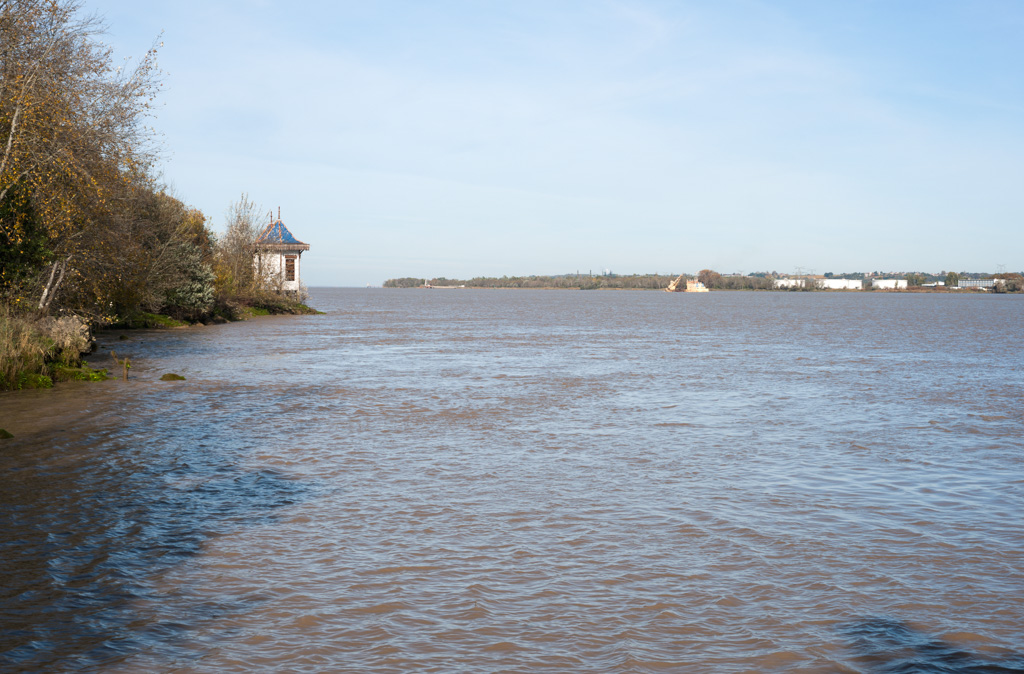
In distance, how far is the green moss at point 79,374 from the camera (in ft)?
67.0

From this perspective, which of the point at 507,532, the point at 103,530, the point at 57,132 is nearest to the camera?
the point at 103,530

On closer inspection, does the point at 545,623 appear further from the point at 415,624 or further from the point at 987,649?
the point at 987,649

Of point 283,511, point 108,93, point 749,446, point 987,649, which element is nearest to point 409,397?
point 749,446

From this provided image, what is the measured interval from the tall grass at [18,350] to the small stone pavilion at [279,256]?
133 feet

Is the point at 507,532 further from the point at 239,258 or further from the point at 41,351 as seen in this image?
the point at 239,258

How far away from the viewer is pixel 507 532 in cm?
877

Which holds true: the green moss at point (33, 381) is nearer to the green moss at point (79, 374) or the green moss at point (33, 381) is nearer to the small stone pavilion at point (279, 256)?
the green moss at point (79, 374)

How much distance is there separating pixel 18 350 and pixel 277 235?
4880cm

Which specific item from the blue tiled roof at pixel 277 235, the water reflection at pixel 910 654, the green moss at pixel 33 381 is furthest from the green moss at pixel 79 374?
the blue tiled roof at pixel 277 235

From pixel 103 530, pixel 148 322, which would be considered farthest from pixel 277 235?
pixel 103 530

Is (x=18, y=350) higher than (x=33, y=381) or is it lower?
higher

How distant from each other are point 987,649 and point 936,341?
40.8m

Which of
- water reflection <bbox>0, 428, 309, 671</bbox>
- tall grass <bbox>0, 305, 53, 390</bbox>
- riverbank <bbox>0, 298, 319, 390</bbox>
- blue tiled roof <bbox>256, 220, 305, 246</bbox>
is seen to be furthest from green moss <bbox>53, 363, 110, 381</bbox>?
blue tiled roof <bbox>256, 220, 305, 246</bbox>

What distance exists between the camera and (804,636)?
625cm
